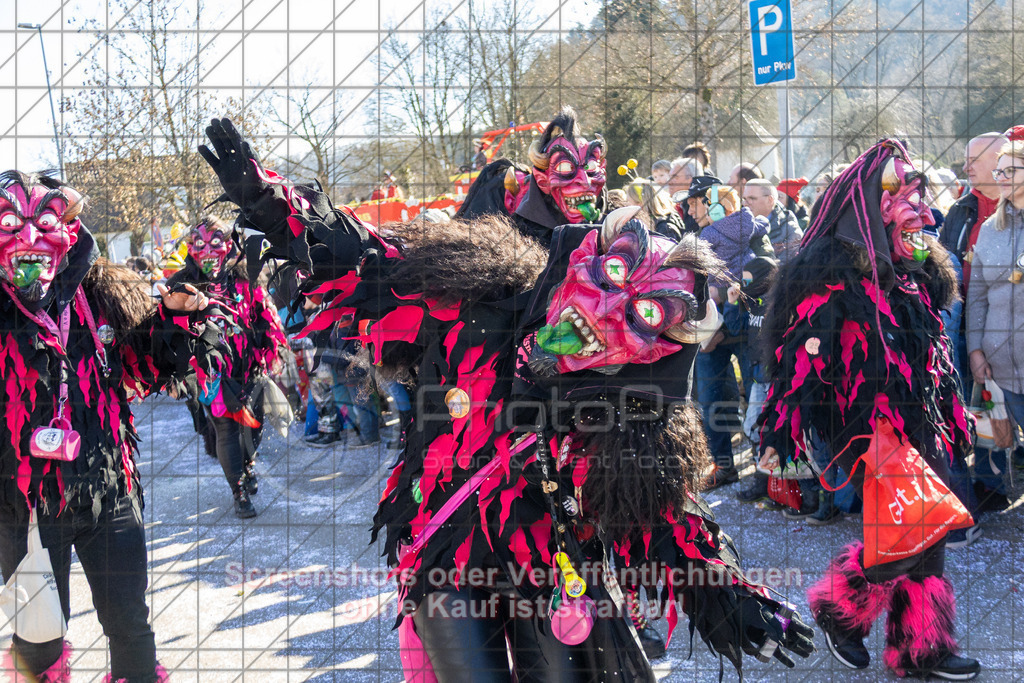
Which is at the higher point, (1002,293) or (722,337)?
(1002,293)

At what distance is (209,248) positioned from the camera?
15.2 feet

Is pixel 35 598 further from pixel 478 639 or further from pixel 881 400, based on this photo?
pixel 881 400

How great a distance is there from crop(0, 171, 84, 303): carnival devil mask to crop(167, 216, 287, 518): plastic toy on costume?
1963 mm

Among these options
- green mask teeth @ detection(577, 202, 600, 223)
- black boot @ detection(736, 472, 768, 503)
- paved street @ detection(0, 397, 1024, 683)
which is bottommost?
paved street @ detection(0, 397, 1024, 683)

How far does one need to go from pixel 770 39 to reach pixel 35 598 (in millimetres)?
2553

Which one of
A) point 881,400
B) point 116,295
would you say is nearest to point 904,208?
point 881,400

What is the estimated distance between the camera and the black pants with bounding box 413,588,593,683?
2.01 meters

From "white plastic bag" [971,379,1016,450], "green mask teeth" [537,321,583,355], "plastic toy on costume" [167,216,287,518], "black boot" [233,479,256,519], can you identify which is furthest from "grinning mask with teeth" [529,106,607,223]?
"black boot" [233,479,256,519]

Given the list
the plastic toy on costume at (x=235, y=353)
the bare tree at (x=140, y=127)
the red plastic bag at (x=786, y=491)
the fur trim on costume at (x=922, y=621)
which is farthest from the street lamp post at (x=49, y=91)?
the red plastic bag at (x=786, y=491)

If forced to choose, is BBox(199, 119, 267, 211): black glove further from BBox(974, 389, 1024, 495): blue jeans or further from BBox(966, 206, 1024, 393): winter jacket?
BBox(974, 389, 1024, 495): blue jeans

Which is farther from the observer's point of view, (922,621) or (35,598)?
(922,621)

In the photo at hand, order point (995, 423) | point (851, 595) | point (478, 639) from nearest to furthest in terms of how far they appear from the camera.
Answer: point (478, 639)
point (851, 595)
point (995, 423)

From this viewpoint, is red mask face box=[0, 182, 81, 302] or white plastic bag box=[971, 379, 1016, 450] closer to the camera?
red mask face box=[0, 182, 81, 302]

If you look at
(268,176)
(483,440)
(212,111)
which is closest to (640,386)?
(483,440)
